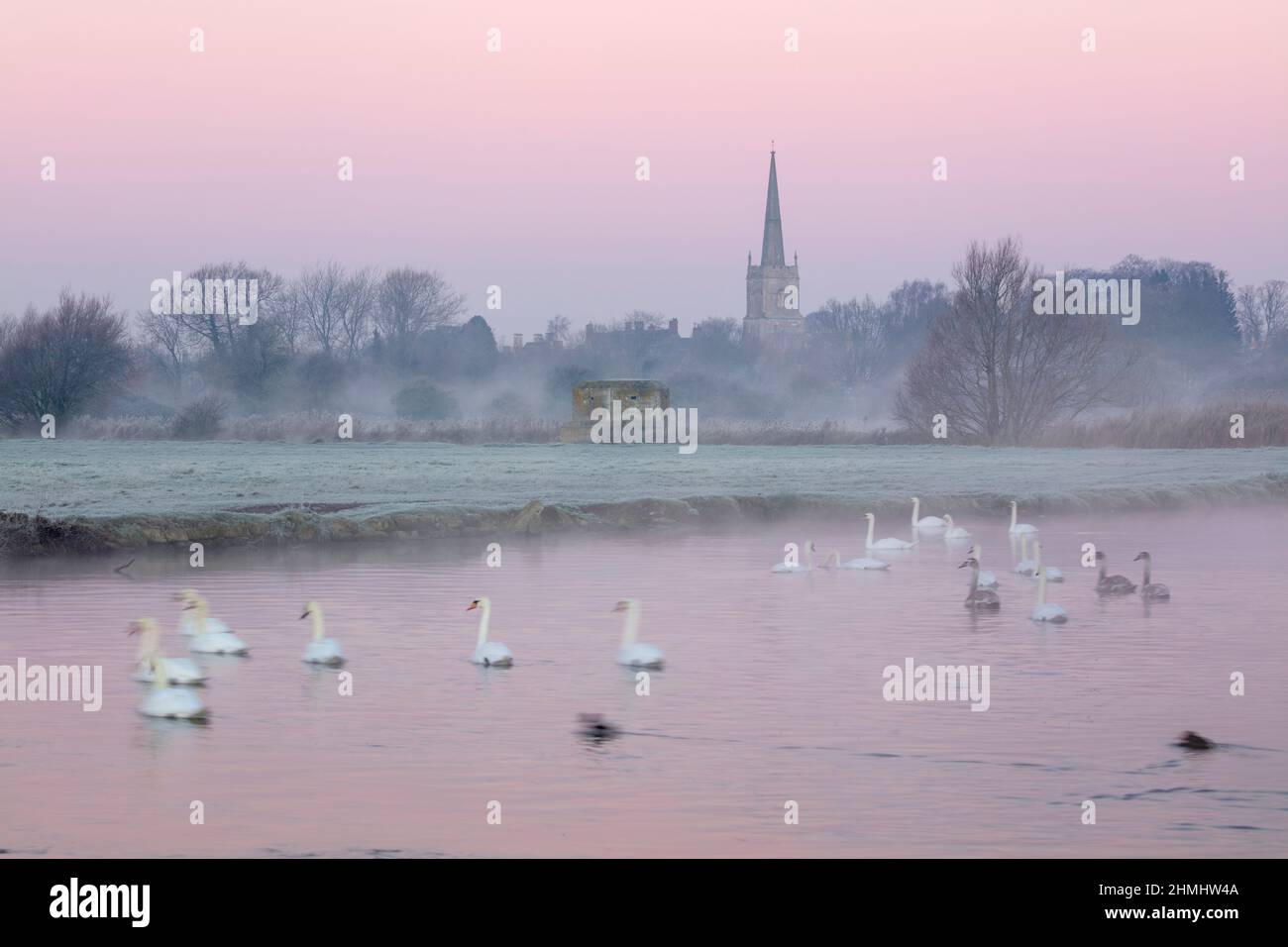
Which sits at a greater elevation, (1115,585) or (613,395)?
(613,395)

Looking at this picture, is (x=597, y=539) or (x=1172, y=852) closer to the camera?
(x=1172, y=852)

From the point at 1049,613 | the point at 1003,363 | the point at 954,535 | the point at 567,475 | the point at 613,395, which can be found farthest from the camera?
the point at 613,395

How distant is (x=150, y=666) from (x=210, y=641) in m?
1.67

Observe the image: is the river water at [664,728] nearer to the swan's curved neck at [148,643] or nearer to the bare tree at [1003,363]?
the swan's curved neck at [148,643]

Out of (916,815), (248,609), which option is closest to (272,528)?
(248,609)

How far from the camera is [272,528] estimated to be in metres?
28.0

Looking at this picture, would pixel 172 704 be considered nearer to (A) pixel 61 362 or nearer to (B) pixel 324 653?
(B) pixel 324 653

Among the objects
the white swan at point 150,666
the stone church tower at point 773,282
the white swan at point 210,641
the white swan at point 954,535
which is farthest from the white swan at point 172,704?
the stone church tower at point 773,282

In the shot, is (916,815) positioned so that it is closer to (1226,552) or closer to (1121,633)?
(1121,633)

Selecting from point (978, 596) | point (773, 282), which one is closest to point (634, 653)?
point (978, 596)

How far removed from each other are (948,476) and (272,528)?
2118 centimetres

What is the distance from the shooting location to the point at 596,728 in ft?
41.2

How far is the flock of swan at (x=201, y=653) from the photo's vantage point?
1313cm
